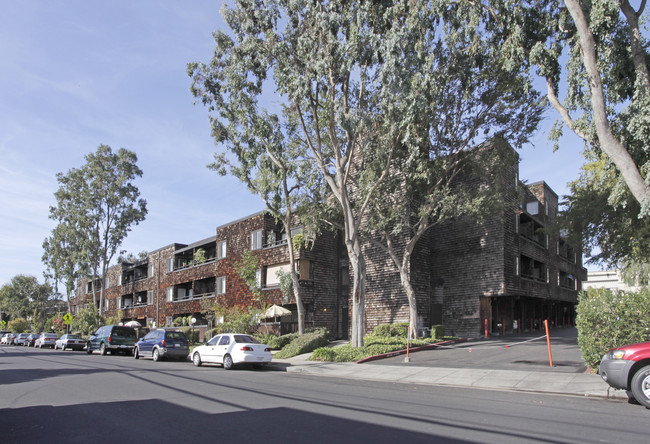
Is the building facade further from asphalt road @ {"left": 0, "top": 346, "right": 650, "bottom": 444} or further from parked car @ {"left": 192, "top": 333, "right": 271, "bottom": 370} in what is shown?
asphalt road @ {"left": 0, "top": 346, "right": 650, "bottom": 444}

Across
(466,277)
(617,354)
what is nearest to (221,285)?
(466,277)

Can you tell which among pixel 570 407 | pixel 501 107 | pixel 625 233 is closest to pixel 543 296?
pixel 625 233

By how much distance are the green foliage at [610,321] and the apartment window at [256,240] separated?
2448cm

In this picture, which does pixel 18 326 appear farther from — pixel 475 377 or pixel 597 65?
pixel 597 65

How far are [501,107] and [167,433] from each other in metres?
20.9

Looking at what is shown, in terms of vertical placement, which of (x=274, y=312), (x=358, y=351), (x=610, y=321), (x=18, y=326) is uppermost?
(x=610, y=321)

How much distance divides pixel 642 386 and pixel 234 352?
545 inches

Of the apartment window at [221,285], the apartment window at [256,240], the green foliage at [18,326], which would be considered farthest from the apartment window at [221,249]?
the green foliage at [18,326]

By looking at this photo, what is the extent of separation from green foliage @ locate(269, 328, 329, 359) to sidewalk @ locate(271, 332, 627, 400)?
3819 millimetres

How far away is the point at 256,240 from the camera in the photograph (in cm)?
3506

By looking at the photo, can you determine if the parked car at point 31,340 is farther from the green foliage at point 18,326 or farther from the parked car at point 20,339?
the green foliage at point 18,326

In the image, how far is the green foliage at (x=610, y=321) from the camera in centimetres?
1219

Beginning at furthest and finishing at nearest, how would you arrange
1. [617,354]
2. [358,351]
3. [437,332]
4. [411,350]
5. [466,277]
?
[466,277] < [437,332] < [411,350] < [358,351] < [617,354]

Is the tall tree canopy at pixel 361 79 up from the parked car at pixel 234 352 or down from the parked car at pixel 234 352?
up
